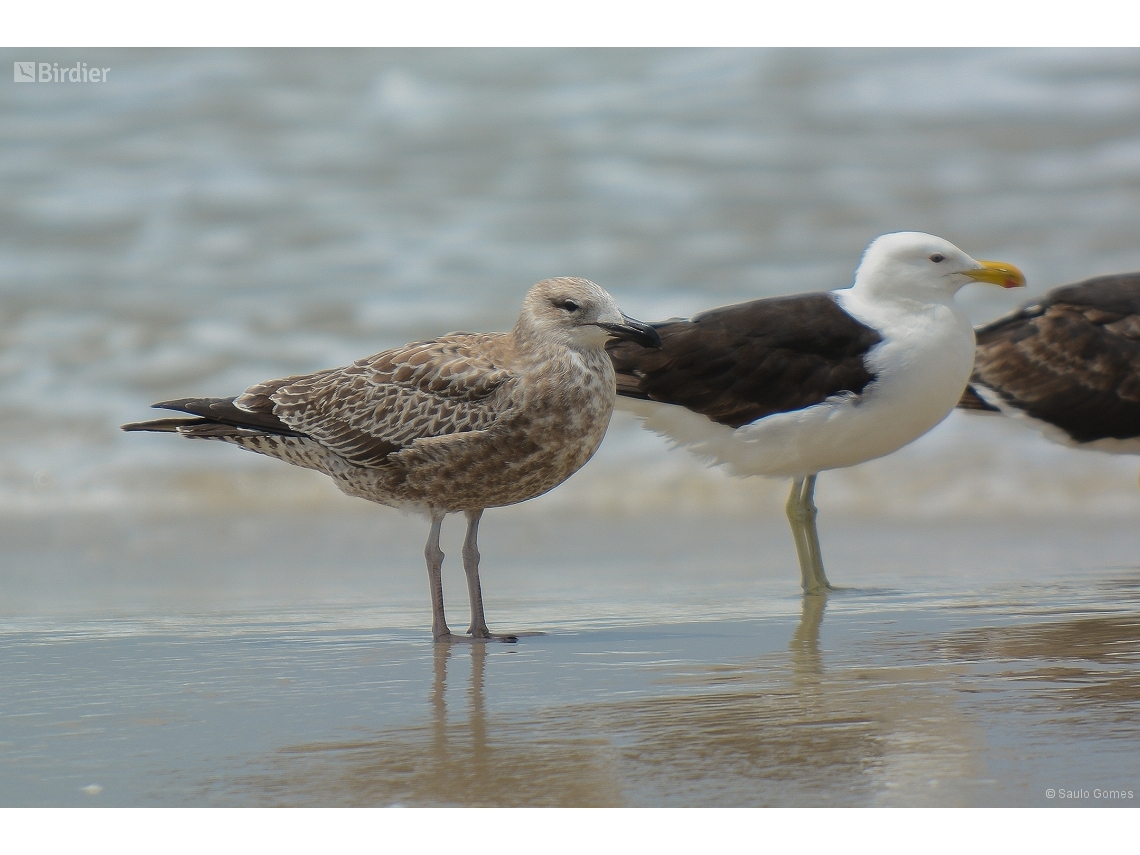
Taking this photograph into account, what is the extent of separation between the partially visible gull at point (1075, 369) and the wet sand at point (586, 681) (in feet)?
2.36

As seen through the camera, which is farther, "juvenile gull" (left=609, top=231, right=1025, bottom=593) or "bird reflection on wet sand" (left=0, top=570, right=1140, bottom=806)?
"juvenile gull" (left=609, top=231, right=1025, bottom=593)

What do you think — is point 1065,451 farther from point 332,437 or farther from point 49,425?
point 49,425

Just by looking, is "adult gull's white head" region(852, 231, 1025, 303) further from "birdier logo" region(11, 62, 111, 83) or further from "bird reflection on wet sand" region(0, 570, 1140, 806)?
"birdier logo" region(11, 62, 111, 83)

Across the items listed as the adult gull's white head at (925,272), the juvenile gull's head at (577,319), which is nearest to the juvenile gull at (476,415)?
the juvenile gull's head at (577,319)

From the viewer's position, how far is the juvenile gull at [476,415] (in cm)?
472

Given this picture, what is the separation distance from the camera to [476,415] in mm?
4754

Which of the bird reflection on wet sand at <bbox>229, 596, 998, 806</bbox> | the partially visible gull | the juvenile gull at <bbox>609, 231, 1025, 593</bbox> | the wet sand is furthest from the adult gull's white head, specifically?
the bird reflection on wet sand at <bbox>229, 596, 998, 806</bbox>

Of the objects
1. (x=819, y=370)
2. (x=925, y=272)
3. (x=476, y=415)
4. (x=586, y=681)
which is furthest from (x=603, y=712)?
(x=925, y=272)

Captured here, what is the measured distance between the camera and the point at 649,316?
10938mm

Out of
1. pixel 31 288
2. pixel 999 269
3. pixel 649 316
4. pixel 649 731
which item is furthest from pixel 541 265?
pixel 649 731

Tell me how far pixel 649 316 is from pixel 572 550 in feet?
12.8

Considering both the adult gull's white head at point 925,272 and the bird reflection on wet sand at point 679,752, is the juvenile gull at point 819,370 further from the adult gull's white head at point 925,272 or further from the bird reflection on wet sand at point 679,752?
the bird reflection on wet sand at point 679,752

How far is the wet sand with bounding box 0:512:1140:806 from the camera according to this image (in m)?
2.94

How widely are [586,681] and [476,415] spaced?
1.16 metres
